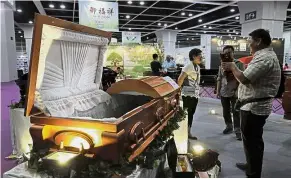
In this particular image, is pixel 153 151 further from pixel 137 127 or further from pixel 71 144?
pixel 71 144

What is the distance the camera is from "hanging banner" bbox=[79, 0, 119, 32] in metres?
6.47

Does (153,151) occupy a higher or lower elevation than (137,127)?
lower

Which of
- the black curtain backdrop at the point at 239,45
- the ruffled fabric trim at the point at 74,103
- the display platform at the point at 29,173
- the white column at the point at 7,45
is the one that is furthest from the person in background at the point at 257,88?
the white column at the point at 7,45

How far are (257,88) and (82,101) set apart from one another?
1670 millimetres

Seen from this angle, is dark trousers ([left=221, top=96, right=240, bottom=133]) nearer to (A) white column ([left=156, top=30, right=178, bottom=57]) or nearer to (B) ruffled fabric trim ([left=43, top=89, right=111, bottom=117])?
(B) ruffled fabric trim ([left=43, top=89, right=111, bottom=117])

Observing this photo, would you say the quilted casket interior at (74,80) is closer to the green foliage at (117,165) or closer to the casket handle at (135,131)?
the casket handle at (135,131)

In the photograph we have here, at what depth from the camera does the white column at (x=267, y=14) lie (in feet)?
26.2

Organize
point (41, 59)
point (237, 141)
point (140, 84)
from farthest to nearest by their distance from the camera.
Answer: point (237, 141) < point (140, 84) < point (41, 59)

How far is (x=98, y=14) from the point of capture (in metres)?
6.66

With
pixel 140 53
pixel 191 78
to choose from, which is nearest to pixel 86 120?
pixel 191 78

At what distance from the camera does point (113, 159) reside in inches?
49.4

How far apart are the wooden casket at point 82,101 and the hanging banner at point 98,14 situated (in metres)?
4.59

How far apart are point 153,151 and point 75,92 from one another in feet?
2.99

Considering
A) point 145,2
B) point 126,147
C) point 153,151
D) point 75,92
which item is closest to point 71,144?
point 126,147
